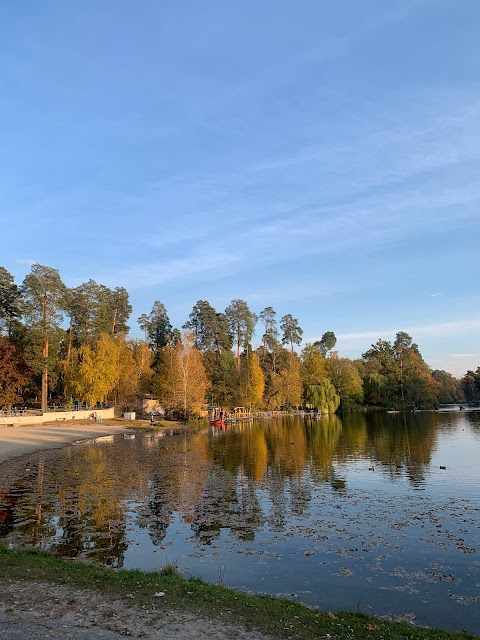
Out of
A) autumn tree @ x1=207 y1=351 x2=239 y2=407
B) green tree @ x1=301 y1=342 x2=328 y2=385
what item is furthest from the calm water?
green tree @ x1=301 y1=342 x2=328 y2=385

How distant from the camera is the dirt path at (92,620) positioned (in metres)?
8.00

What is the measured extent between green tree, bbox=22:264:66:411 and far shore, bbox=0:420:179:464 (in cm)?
857

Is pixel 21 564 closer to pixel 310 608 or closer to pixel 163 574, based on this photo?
pixel 163 574

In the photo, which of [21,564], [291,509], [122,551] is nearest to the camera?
[21,564]

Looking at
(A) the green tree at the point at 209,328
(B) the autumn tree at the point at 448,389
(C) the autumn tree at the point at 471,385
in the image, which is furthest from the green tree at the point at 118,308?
(C) the autumn tree at the point at 471,385

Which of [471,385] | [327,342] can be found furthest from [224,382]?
[471,385]

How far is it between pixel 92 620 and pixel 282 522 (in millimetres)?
11404

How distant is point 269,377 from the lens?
118562 mm

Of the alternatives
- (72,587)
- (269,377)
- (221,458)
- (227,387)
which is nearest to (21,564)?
(72,587)

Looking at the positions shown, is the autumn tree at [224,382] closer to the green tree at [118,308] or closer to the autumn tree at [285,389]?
the autumn tree at [285,389]

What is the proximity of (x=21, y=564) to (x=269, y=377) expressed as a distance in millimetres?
107690

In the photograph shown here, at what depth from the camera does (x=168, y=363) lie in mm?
89062

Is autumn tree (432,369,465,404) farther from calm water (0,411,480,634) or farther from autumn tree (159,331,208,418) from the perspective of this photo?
calm water (0,411,480,634)

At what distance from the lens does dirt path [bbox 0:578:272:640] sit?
26.2 ft
